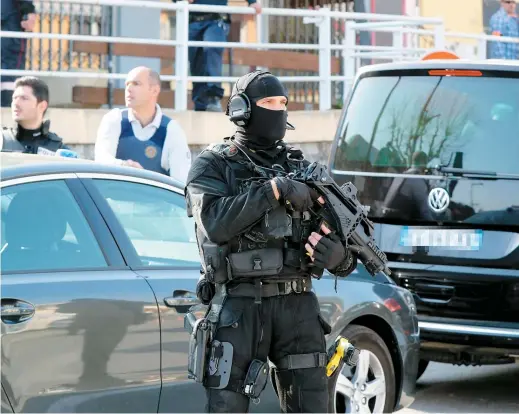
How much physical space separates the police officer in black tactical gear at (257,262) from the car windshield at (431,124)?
9.08ft

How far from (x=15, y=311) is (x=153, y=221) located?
103 cm

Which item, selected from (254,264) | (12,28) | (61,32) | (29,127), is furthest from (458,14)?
(254,264)

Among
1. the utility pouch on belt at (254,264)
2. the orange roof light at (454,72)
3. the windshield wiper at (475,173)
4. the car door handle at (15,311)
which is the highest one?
the orange roof light at (454,72)

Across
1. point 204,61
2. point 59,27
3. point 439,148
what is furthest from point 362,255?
point 59,27

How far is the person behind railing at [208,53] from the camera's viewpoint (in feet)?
39.7

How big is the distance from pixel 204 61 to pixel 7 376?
25.7 feet

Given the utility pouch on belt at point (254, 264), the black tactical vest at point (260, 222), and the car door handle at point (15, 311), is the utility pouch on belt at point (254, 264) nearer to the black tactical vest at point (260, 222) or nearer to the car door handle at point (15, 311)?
the black tactical vest at point (260, 222)

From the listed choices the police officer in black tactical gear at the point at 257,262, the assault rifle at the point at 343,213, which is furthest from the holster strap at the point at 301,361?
the assault rifle at the point at 343,213

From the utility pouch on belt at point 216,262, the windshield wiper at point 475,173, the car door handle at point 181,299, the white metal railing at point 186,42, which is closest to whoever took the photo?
the utility pouch on belt at point 216,262

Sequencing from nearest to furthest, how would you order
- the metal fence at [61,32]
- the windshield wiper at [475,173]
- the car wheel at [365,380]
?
the car wheel at [365,380]
the windshield wiper at [475,173]
the metal fence at [61,32]

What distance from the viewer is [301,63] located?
14.7 metres

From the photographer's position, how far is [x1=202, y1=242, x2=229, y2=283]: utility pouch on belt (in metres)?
4.56

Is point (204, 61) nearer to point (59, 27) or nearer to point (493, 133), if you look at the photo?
point (59, 27)

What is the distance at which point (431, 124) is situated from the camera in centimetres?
747
